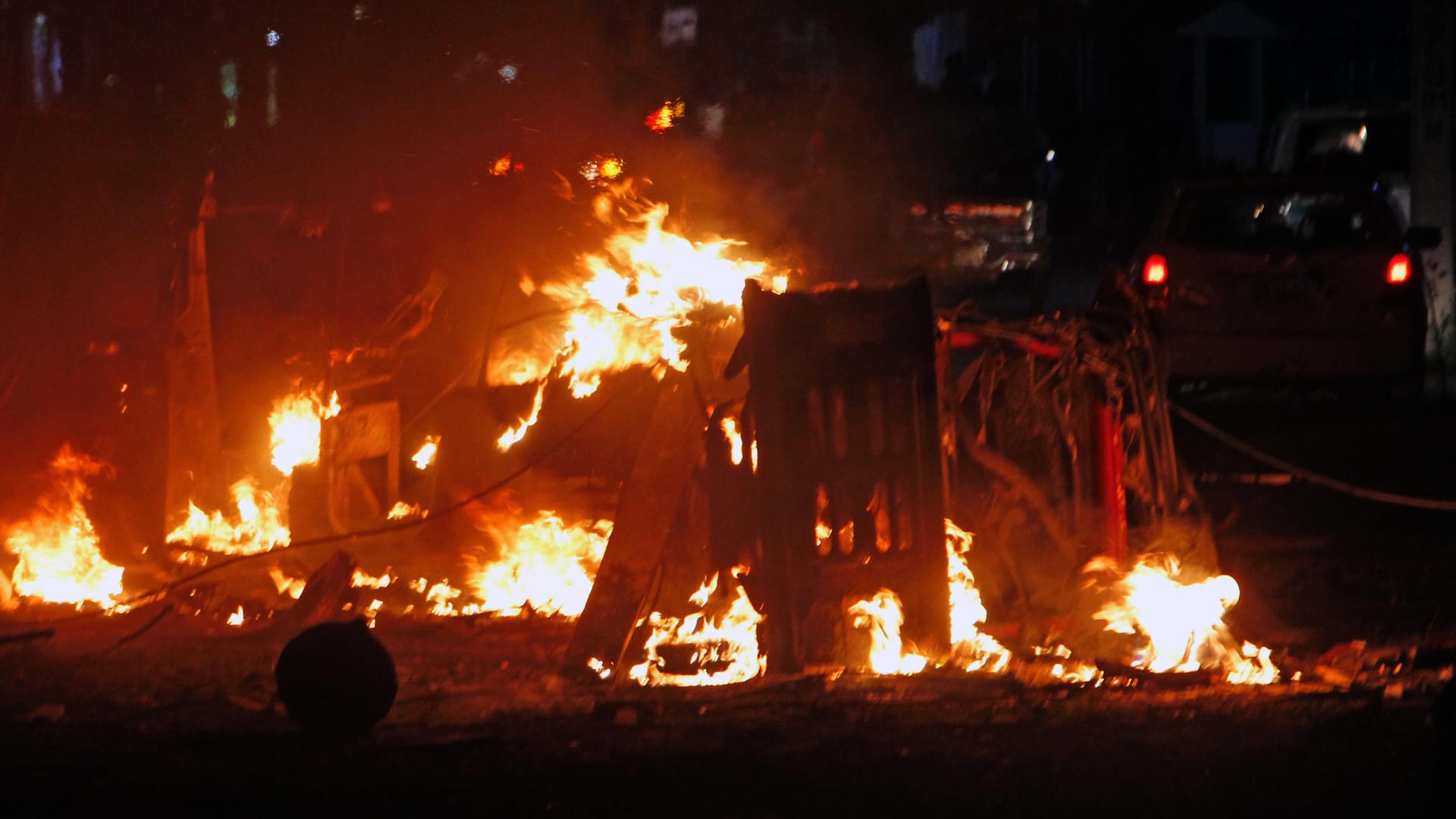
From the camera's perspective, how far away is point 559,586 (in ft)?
24.8

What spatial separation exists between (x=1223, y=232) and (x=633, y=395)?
5126 mm

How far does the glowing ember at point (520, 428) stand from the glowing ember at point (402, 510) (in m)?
0.63

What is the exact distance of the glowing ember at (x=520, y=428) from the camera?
26.7 ft

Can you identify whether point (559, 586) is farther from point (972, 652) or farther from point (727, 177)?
point (727, 177)

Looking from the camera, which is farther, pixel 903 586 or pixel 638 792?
pixel 903 586

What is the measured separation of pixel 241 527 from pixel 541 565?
1.94m

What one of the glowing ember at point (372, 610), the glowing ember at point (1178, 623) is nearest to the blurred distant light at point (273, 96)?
the glowing ember at point (372, 610)

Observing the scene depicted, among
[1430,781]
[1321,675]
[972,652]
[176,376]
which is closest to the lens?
[1430,781]


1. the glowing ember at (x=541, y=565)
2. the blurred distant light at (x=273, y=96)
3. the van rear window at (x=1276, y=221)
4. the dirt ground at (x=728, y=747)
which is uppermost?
the blurred distant light at (x=273, y=96)

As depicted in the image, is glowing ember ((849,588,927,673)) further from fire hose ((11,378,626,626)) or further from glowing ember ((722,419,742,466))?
fire hose ((11,378,626,626))

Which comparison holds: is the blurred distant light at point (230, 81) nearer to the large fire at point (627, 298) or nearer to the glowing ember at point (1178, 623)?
the large fire at point (627, 298)

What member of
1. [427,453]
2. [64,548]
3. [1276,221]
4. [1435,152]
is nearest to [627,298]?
[427,453]

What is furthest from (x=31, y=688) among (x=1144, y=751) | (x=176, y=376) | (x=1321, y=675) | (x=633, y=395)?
(x=1321, y=675)

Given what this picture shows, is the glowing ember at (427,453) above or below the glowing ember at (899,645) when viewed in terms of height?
above
